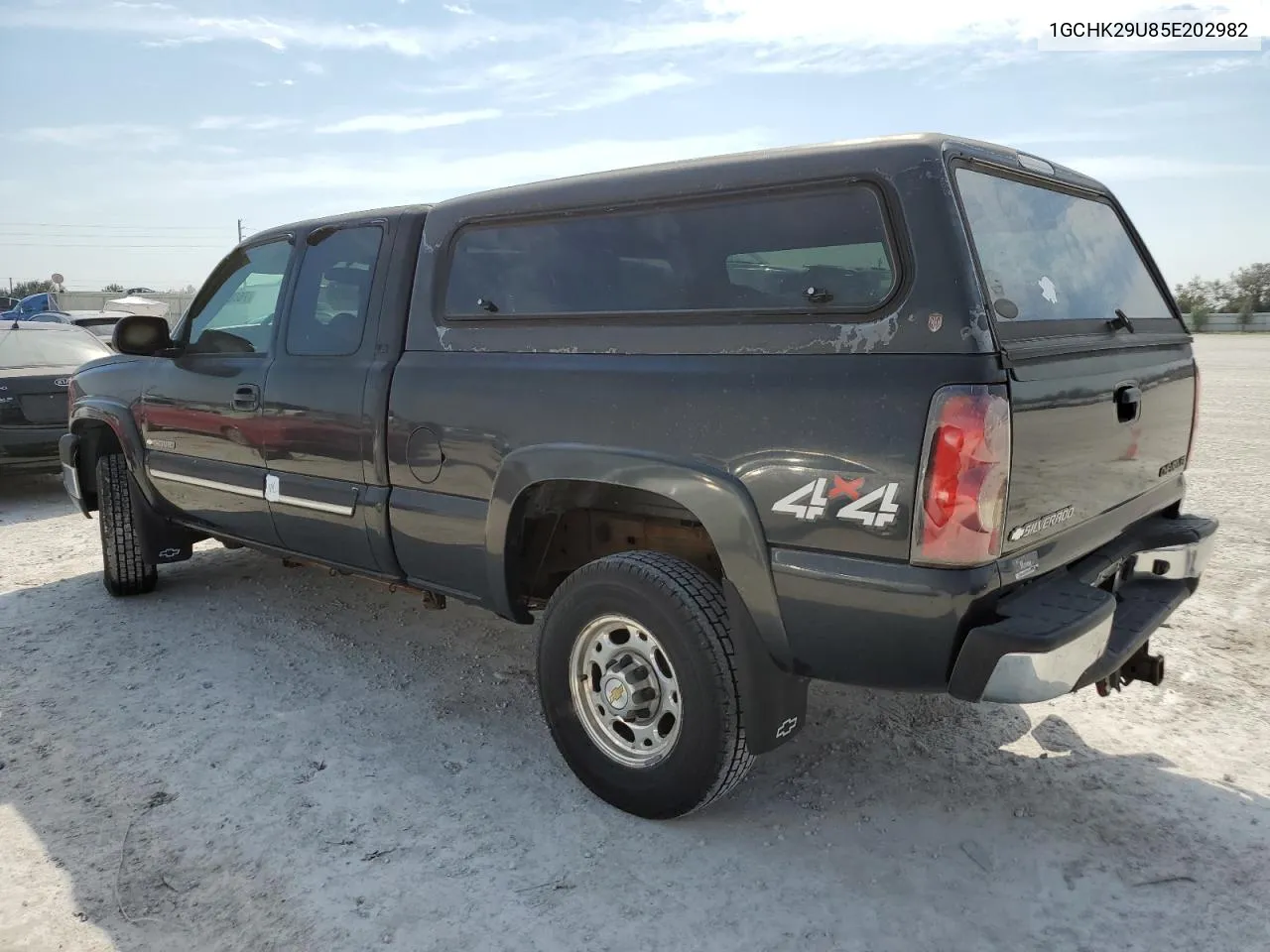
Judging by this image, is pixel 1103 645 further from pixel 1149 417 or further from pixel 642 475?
pixel 642 475

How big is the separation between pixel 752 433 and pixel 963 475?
0.58 metres

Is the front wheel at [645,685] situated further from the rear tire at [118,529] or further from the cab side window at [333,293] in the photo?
the rear tire at [118,529]

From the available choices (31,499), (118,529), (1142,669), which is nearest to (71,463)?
(118,529)

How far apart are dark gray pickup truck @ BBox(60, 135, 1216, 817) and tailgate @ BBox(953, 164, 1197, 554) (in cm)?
1

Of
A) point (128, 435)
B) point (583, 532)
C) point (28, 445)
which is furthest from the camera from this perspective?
point (28, 445)

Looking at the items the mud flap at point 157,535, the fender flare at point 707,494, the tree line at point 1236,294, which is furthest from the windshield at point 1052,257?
the tree line at point 1236,294

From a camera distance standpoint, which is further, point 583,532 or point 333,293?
point 333,293

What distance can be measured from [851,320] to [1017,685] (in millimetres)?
1013

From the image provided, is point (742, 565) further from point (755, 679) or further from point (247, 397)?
point (247, 397)

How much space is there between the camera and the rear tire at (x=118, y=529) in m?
5.16

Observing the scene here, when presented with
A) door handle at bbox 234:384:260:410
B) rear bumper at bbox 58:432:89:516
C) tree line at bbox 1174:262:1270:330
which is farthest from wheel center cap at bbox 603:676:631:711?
tree line at bbox 1174:262:1270:330

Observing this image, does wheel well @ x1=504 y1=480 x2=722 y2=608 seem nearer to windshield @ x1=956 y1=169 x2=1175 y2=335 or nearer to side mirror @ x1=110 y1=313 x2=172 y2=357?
windshield @ x1=956 y1=169 x2=1175 y2=335

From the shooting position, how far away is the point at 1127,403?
2.85 meters

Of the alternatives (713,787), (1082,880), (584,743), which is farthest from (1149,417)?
(584,743)
